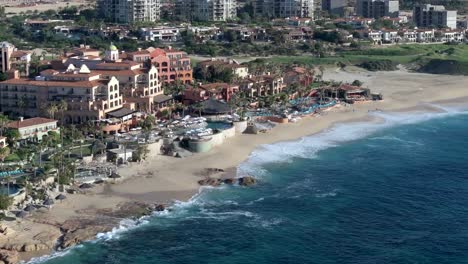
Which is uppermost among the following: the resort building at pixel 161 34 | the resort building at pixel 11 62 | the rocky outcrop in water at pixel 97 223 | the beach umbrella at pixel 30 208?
the resort building at pixel 161 34

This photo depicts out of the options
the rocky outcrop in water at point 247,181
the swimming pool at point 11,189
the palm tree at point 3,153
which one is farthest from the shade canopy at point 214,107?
the swimming pool at point 11,189

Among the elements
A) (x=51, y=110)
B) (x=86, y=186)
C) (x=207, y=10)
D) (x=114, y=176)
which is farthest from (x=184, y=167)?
(x=207, y=10)

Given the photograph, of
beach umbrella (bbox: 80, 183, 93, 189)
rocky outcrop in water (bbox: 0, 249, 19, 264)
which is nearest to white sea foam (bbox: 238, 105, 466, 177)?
beach umbrella (bbox: 80, 183, 93, 189)

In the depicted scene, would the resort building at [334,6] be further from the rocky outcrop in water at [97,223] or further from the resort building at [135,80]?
the rocky outcrop in water at [97,223]

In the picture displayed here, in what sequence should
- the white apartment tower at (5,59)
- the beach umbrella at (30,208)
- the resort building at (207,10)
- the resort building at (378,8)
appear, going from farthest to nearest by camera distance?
the resort building at (378,8) → the resort building at (207,10) → the white apartment tower at (5,59) → the beach umbrella at (30,208)

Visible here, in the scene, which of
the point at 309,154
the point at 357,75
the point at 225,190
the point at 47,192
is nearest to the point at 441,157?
the point at 309,154

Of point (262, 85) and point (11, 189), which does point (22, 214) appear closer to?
point (11, 189)

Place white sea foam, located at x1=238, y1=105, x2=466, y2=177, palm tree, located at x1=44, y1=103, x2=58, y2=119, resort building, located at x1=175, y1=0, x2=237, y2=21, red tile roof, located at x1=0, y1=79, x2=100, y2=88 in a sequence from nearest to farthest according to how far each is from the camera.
A: white sea foam, located at x1=238, y1=105, x2=466, y2=177 < palm tree, located at x1=44, y1=103, x2=58, y2=119 < red tile roof, located at x1=0, y1=79, x2=100, y2=88 < resort building, located at x1=175, y1=0, x2=237, y2=21

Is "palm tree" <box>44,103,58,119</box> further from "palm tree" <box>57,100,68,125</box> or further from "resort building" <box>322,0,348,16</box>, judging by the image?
"resort building" <box>322,0,348,16</box>
